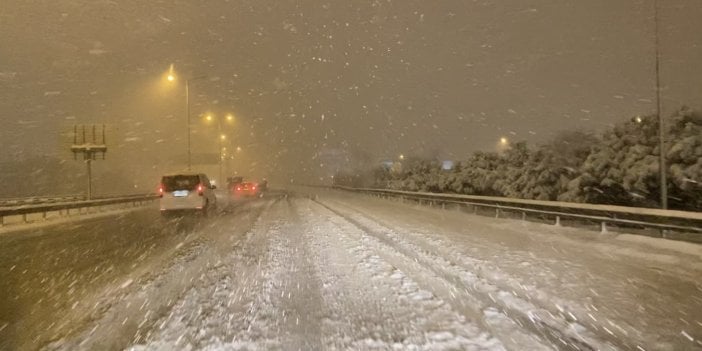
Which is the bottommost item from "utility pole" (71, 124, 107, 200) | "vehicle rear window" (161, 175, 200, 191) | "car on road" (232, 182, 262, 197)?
"car on road" (232, 182, 262, 197)

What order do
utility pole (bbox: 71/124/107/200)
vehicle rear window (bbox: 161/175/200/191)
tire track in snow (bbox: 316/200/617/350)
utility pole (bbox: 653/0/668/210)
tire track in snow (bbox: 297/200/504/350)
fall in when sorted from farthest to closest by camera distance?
utility pole (bbox: 71/124/107/200), vehicle rear window (bbox: 161/175/200/191), utility pole (bbox: 653/0/668/210), tire track in snow (bbox: 316/200/617/350), tire track in snow (bbox: 297/200/504/350)

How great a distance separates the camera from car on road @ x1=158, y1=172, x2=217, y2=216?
21.2 meters

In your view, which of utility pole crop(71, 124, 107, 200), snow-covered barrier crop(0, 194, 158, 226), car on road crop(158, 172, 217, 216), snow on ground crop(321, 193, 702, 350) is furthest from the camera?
utility pole crop(71, 124, 107, 200)

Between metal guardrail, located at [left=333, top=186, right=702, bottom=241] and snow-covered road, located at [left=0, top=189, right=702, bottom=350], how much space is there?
3.62 feet

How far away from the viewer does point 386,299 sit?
725 cm

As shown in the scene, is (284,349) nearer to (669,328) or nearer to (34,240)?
(669,328)

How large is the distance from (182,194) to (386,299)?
1570 centimetres

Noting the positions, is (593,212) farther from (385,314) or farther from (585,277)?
(385,314)

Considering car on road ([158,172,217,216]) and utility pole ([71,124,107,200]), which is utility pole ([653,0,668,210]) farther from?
utility pole ([71,124,107,200])

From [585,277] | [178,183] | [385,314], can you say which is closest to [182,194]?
[178,183]

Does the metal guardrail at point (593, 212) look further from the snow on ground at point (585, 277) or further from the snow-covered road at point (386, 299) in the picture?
the snow-covered road at point (386, 299)

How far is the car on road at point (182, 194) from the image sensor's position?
21.2 metres

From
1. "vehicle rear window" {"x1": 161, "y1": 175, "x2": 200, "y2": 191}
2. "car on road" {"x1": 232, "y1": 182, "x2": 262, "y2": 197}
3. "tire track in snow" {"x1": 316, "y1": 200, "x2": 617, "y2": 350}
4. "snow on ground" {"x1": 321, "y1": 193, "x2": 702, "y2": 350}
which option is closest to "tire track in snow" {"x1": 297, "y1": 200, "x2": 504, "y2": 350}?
"tire track in snow" {"x1": 316, "y1": 200, "x2": 617, "y2": 350}

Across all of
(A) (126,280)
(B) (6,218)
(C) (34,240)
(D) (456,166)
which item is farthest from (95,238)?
(D) (456,166)
